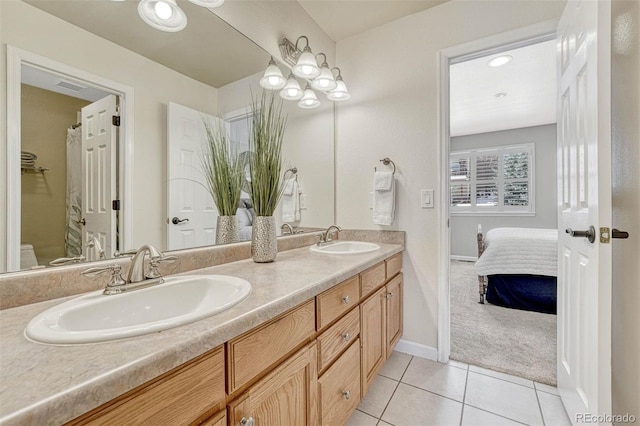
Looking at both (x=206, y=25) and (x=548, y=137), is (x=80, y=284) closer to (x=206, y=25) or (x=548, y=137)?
(x=206, y=25)

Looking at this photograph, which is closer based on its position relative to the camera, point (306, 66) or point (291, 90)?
point (306, 66)

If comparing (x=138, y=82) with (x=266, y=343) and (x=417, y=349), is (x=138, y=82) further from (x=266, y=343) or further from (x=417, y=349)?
(x=417, y=349)

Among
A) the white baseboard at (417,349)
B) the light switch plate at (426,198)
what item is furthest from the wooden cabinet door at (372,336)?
the light switch plate at (426,198)

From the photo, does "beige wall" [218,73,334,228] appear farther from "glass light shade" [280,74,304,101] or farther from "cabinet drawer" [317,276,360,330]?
"cabinet drawer" [317,276,360,330]

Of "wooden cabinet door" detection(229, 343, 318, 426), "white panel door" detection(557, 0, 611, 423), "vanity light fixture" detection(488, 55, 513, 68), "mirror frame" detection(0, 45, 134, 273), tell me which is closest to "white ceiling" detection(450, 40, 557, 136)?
"vanity light fixture" detection(488, 55, 513, 68)

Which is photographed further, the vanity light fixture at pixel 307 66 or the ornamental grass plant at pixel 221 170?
the vanity light fixture at pixel 307 66

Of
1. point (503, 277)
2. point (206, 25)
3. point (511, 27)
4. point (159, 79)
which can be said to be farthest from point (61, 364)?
point (503, 277)

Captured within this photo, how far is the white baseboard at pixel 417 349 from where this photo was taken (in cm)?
196

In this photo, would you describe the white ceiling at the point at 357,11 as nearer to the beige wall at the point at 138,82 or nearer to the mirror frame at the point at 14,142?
the beige wall at the point at 138,82

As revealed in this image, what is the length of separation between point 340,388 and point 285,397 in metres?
0.42

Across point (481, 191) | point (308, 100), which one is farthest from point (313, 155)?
point (481, 191)

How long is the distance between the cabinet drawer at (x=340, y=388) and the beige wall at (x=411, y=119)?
A: 0.86 metres

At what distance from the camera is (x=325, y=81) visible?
196cm

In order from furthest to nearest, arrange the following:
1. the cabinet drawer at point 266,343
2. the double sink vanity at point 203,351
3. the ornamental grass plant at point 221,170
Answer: the ornamental grass plant at point 221,170 < the cabinet drawer at point 266,343 < the double sink vanity at point 203,351
